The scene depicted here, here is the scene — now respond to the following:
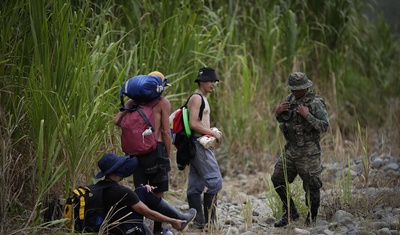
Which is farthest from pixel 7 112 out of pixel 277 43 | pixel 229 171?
pixel 277 43

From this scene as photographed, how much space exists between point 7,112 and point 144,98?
1280mm

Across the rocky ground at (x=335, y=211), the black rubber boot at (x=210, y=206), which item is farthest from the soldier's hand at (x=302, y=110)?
the black rubber boot at (x=210, y=206)

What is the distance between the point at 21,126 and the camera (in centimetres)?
682

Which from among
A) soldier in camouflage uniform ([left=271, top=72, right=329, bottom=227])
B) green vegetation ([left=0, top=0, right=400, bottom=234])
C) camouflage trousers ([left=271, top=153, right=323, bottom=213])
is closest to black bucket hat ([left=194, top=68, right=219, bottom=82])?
soldier in camouflage uniform ([left=271, top=72, right=329, bottom=227])

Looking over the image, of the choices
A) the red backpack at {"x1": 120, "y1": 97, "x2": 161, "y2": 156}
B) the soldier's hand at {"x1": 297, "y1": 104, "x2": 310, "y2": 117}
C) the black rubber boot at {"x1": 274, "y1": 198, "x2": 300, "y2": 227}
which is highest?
the soldier's hand at {"x1": 297, "y1": 104, "x2": 310, "y2": 117}

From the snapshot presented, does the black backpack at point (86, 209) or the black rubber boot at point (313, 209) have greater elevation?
the black backpack at point (86, 209)

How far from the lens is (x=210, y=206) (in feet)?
24.1

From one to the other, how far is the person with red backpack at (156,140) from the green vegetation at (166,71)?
347 millimetres

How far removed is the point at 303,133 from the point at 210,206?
3.78 ft

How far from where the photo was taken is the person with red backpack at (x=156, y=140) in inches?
264

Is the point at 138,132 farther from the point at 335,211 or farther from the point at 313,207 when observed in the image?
the point at 335,211

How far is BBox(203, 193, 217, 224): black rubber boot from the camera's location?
721 cm

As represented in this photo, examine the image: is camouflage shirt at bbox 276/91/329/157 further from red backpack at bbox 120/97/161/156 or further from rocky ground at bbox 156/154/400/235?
red backpack at bbox 120/97/161/156

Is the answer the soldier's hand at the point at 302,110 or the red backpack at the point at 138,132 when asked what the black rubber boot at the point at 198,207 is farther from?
the soldier's hand at the point at 302,110
